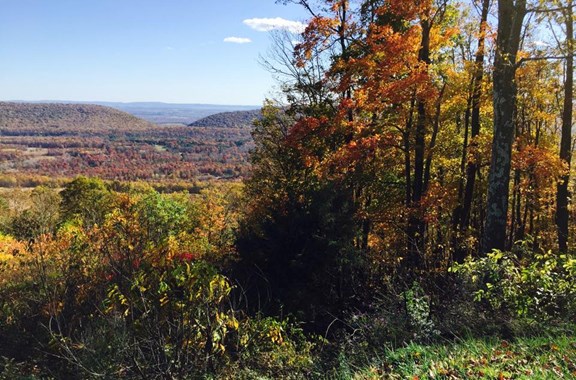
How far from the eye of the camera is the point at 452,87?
40.0 feet

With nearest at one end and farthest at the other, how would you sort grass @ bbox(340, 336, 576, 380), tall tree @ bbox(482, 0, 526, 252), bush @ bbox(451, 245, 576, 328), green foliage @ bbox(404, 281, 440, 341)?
grass @ bbox(340, 336, 576, 380) → bush @ bbox(451, 245, 576, 328) → green foliage @ bbox(404, 281, 440, 341) → tall tree @ bbox(482, 0, 526, 252)

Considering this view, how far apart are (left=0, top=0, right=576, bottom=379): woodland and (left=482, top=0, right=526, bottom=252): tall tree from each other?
3 cm

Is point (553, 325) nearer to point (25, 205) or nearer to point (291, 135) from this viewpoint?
point (291, 135)

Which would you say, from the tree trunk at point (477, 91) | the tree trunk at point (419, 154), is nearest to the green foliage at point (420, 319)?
the tree trunk at point (419, 154)

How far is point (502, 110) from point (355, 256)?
4.22 metres

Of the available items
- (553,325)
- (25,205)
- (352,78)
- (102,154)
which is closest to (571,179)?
(352,78)

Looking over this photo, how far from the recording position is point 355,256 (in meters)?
9.46

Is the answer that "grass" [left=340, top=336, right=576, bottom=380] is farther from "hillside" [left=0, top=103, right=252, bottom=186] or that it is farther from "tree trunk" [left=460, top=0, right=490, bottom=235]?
"hillside" [left=0, top=103, right=252, bottom=186]

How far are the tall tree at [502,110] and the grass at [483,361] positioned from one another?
3.51 m

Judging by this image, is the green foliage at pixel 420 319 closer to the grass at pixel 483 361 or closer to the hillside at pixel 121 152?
the grass at pixel 483 361

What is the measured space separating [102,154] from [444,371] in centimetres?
16057

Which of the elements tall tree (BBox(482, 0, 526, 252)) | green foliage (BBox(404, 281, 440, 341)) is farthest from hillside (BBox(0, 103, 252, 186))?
green foliage (BBox(404, 281, 440, 341))

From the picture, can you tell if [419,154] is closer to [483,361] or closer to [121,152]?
[483,361]

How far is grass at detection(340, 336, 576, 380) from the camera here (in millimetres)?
3879
